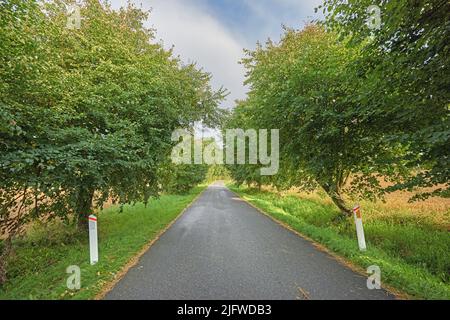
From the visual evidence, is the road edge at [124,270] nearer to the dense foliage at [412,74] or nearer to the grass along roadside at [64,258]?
the grass along roadside at [64,258]

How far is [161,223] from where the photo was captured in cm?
1123

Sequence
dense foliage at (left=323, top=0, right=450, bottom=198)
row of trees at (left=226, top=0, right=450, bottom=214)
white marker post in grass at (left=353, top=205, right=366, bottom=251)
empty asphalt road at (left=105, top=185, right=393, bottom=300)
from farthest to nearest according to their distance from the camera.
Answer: white marker post in grass at (left=353, top=205, right=366, bottom=251)
row of trees at (left=226, top=0, right=450, bottom=214)
dense foliage at (left=323, top=0, right=450, bottom=198)
empty asphalt road at (left=105, top=185, right=393, bottom=300)

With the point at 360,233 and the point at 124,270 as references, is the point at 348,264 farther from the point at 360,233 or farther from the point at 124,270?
the point at 124,270

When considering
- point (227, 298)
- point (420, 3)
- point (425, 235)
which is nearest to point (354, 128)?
point (420, 3)

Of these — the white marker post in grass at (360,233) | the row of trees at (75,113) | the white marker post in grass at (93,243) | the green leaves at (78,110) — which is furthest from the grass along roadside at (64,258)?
the white marker post in grass at (360,233)

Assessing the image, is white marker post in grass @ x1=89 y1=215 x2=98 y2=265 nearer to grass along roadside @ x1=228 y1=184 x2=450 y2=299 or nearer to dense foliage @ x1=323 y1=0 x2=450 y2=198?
grass along roadside @ x1=228 y1=184 x2=450 y2=299

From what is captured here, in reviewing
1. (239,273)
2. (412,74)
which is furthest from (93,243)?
(412,74)

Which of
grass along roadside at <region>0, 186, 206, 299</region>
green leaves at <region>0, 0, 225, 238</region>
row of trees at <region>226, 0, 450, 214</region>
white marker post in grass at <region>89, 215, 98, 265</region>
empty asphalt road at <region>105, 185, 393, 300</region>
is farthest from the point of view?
white marker post in grass at <region>89, 215, 98, 265</region>

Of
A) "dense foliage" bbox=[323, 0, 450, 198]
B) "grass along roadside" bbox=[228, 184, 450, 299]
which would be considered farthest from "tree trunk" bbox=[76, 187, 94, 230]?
"dense foliage" bbox=[323, 0, 450, 198]

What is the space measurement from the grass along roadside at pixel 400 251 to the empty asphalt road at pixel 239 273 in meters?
0.53

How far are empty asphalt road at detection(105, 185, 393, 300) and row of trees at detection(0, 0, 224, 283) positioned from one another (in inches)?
106

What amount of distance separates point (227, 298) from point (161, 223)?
7748 mm

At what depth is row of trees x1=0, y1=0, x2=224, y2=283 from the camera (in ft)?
18.3

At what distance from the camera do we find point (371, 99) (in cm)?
671
